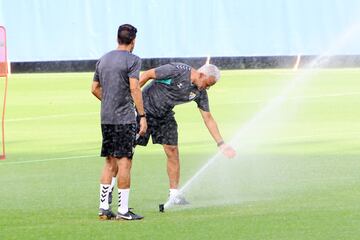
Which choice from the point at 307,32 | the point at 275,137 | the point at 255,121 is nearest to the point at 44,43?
the point at 307,32

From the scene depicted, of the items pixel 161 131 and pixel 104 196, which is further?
pixel 161 131

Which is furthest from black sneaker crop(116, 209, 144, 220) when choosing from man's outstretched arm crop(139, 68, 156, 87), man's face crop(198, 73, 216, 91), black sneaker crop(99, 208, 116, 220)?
man's face crop(198, 73, 216, 91)

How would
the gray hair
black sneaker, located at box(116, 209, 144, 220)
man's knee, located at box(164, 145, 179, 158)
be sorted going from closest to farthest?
black sneaker, located at box(116, 209, 144, 220) → the gray hair → man's knee, located at box(164, 145, 179, 158)

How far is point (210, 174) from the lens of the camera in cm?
1658

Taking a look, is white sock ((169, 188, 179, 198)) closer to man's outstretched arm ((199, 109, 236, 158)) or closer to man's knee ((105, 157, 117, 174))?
man's outstretched arm ((199, 109, 236, 158))

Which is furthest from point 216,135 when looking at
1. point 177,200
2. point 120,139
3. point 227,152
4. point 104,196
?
point 104,196

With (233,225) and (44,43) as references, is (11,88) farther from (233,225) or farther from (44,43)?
(233,225)

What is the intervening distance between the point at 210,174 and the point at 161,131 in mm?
2973

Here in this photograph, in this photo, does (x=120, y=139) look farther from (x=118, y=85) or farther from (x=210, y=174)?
(x=210, y=174)

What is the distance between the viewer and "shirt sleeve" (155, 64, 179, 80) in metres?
13.4

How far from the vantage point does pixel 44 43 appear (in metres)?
35.3

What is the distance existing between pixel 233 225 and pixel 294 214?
2.89ft

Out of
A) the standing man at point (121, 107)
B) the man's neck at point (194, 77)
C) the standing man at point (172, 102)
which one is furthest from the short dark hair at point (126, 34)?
the man's neck at point (194, 77)

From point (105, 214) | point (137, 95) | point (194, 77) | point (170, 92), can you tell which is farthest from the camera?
point (170, 92)
